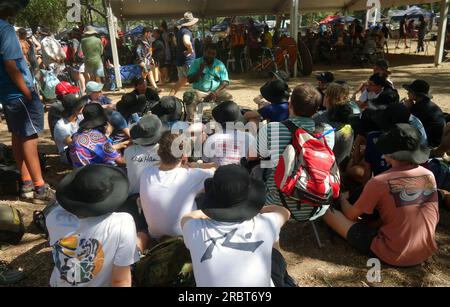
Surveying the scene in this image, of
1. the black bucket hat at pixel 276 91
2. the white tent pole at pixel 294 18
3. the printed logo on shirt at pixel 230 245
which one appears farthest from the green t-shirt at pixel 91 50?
the printed logo on shirt at pixel 230 245

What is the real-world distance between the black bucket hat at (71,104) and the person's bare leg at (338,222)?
2857 millimetres

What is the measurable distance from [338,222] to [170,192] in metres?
1.38

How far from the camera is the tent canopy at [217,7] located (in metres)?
13.0

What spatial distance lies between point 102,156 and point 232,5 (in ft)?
37.9

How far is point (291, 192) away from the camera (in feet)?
9.15

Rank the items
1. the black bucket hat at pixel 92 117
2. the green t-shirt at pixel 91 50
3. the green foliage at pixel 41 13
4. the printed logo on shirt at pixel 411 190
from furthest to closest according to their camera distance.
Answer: the green foliage at pixel 41 13, the green t-shirt at pixel 91 50, the black bucket hat at pixel 92 117, the printed logo on shirt at pixel 411 190

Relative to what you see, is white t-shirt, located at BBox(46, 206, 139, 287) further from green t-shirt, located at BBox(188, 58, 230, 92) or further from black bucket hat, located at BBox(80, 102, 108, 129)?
green t-shirt, located at BBox(188, 58, 230, 92)

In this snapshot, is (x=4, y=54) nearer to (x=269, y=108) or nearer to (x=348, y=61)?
(x=269, y=108)

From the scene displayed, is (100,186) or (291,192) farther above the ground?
(100,186)

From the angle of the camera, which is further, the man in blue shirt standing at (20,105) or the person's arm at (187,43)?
the person's arm at (187,43)

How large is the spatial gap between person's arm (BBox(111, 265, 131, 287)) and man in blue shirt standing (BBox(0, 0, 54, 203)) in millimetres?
2308

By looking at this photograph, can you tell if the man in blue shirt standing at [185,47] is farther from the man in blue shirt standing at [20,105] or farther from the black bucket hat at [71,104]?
the man in blue shirt standing at [20,105]
